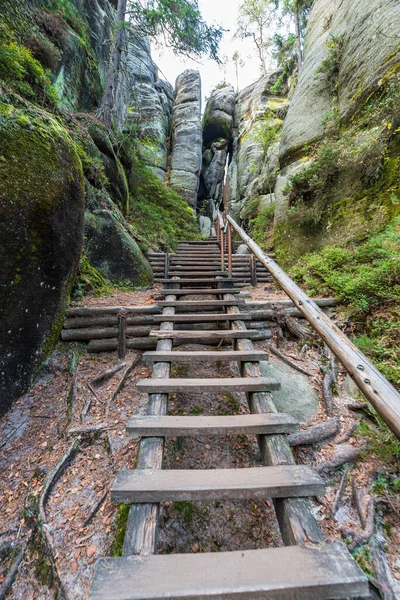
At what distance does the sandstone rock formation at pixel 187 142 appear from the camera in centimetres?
1641

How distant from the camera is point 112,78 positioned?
7.51m

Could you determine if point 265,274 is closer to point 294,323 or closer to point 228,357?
point 294,323

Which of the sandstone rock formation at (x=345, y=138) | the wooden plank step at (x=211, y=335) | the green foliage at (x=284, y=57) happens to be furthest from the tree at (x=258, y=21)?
the wooden plank step at (x=211, y=335)

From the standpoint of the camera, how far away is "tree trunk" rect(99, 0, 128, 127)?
24.2 ft

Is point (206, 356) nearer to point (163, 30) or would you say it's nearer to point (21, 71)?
point (21, 71)

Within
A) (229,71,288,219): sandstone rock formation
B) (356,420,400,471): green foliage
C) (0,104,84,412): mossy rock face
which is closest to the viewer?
(356,420,400,471): green foliage

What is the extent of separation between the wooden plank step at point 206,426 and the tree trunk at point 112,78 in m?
8.76

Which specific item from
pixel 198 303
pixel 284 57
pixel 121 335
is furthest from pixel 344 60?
pixel 284 57

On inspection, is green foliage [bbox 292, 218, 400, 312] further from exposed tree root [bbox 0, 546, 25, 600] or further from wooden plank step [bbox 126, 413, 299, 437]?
exposed tree root [bbox 0, 546, 25, 600]

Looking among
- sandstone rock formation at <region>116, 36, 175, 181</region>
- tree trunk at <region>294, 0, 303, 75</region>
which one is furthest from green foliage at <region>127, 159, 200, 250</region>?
tree trunk at <region>294, 0, 303, 75</region>

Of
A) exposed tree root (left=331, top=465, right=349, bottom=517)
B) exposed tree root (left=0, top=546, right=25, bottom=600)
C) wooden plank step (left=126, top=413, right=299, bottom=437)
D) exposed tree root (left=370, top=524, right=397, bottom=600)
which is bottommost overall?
exposed tree root (left=0, top=546, right=25, bottom=600)

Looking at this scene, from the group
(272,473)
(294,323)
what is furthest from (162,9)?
(272,473)

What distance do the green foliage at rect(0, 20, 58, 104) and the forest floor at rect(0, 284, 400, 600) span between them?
4.54m

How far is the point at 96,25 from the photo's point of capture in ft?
27.9
